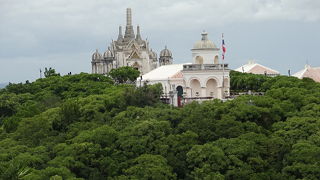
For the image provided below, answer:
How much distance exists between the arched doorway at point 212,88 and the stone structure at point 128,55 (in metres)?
Result: 47.1

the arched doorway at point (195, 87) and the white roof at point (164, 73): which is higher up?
the white roof at point (164, 73)

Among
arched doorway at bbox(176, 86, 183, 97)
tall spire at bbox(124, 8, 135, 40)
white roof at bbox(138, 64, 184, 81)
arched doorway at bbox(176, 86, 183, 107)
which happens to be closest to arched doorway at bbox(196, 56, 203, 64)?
arched doorway at bbox(176, 86, 183, 107)

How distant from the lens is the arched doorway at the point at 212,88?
8362cm

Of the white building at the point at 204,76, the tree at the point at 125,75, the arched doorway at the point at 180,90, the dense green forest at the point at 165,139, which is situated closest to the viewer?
the dense green forest at the point at 165,139

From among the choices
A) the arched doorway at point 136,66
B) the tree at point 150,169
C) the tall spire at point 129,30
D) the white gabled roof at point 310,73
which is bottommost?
the tree at point 150,169

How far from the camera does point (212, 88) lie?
8406 cm

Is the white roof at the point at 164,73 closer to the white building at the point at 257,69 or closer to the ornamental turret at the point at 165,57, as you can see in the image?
the white building at the point at 257,69

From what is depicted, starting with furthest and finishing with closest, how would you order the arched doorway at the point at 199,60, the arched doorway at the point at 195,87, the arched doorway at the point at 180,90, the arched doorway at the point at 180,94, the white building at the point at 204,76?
the arched doorway at the point at 180,90 → the arched doorway at the point at 199,60 → the arched doorway at the point at 195,87 → the white building at the point at 204,76 → the arched doorway at the point at 180,94

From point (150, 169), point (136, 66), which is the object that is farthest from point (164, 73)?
point (150, 169)

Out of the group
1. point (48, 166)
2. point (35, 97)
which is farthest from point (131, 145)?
point (35, 97)

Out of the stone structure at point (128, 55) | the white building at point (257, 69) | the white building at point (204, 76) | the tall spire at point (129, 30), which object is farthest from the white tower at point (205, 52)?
the tall spire at point (129, 30)

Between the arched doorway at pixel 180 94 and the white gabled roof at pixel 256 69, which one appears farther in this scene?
the white gabled roof at pixel 256 69

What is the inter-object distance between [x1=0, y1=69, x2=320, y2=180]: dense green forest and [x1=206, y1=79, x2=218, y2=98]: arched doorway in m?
7.42

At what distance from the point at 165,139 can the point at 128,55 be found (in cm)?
7148
